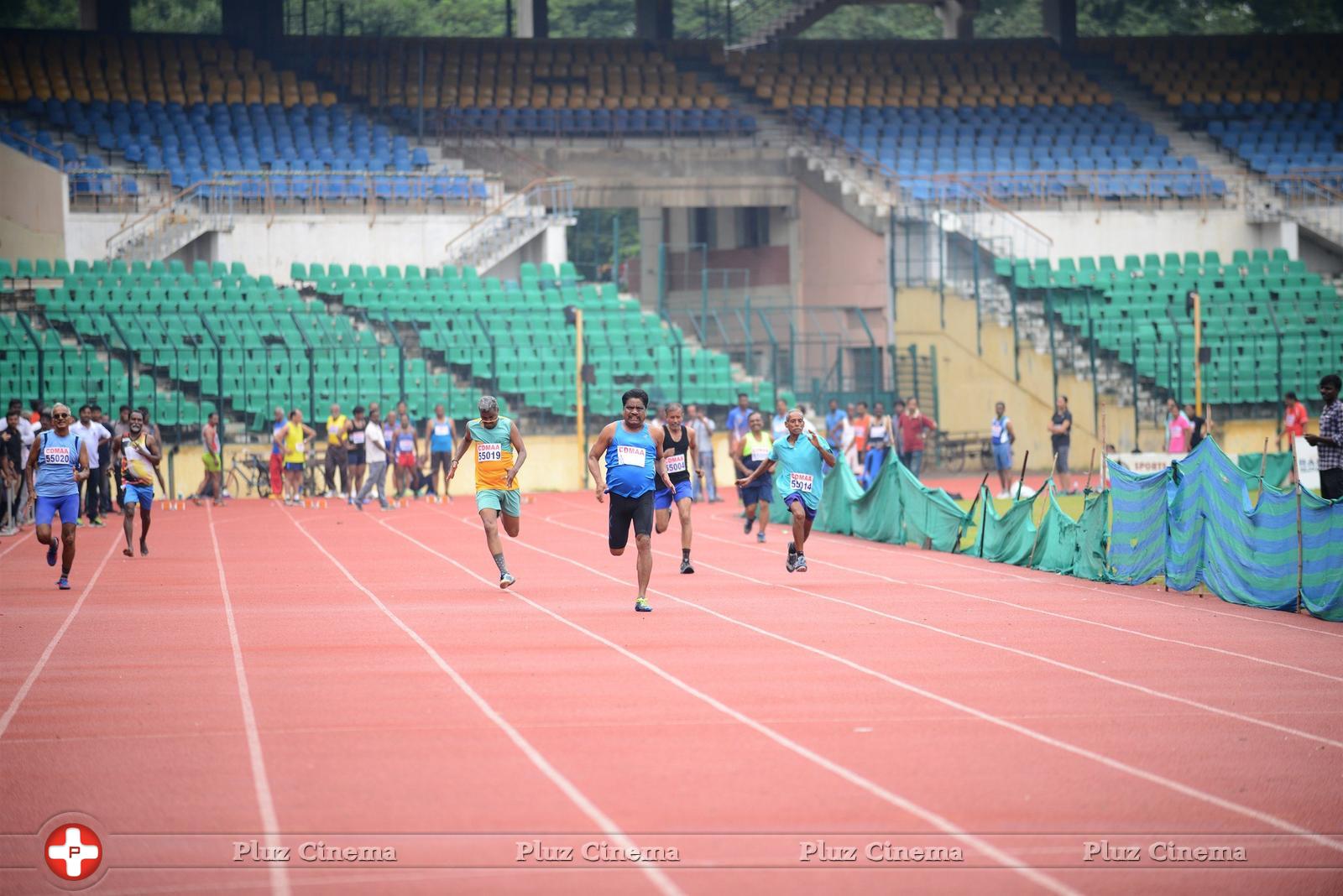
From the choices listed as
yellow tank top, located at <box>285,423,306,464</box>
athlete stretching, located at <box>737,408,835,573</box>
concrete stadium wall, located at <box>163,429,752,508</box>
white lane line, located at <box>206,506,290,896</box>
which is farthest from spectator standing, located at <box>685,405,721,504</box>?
white lane line, located at <box>206,506,290,896</box>

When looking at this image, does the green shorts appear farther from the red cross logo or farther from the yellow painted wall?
the yellow painted wall

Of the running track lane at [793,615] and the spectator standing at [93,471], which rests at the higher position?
the spectator standing at [93,471]

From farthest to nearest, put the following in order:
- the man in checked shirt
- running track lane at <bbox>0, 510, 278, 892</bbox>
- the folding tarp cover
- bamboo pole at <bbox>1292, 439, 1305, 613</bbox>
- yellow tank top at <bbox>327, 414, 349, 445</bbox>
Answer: yellow tank top at <bbox>327, 414, 349, 445</bbox> → the man in checked shirt → bamboo pole at <bbox>1292, 439, 1305, 613</bbox> → the folding tarp cover → running track lane at <bbox>0, 510, 278, 892</bbox>

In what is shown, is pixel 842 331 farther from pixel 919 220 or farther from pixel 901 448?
pixel 901 448

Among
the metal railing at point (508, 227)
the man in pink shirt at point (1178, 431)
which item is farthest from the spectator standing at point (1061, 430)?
the metal railing at point (508, 227)

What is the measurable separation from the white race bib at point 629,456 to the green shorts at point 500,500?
7.38 ft

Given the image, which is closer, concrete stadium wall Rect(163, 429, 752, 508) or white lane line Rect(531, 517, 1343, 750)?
white lane line Rect(531, 517, 1343, 750)

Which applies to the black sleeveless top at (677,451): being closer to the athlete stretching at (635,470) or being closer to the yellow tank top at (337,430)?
the athlete stretching at (635,470)

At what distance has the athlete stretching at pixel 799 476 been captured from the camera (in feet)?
60.8

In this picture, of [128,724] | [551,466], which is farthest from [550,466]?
[128,724]

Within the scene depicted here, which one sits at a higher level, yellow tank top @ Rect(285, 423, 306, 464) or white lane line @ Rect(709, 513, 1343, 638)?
yellow tank top @ Rect(285, 423, 306, 464)

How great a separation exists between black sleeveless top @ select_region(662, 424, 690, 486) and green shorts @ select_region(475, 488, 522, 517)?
78.2 inches

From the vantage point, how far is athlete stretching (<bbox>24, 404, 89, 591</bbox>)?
58.3ft

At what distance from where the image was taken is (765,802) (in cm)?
806
